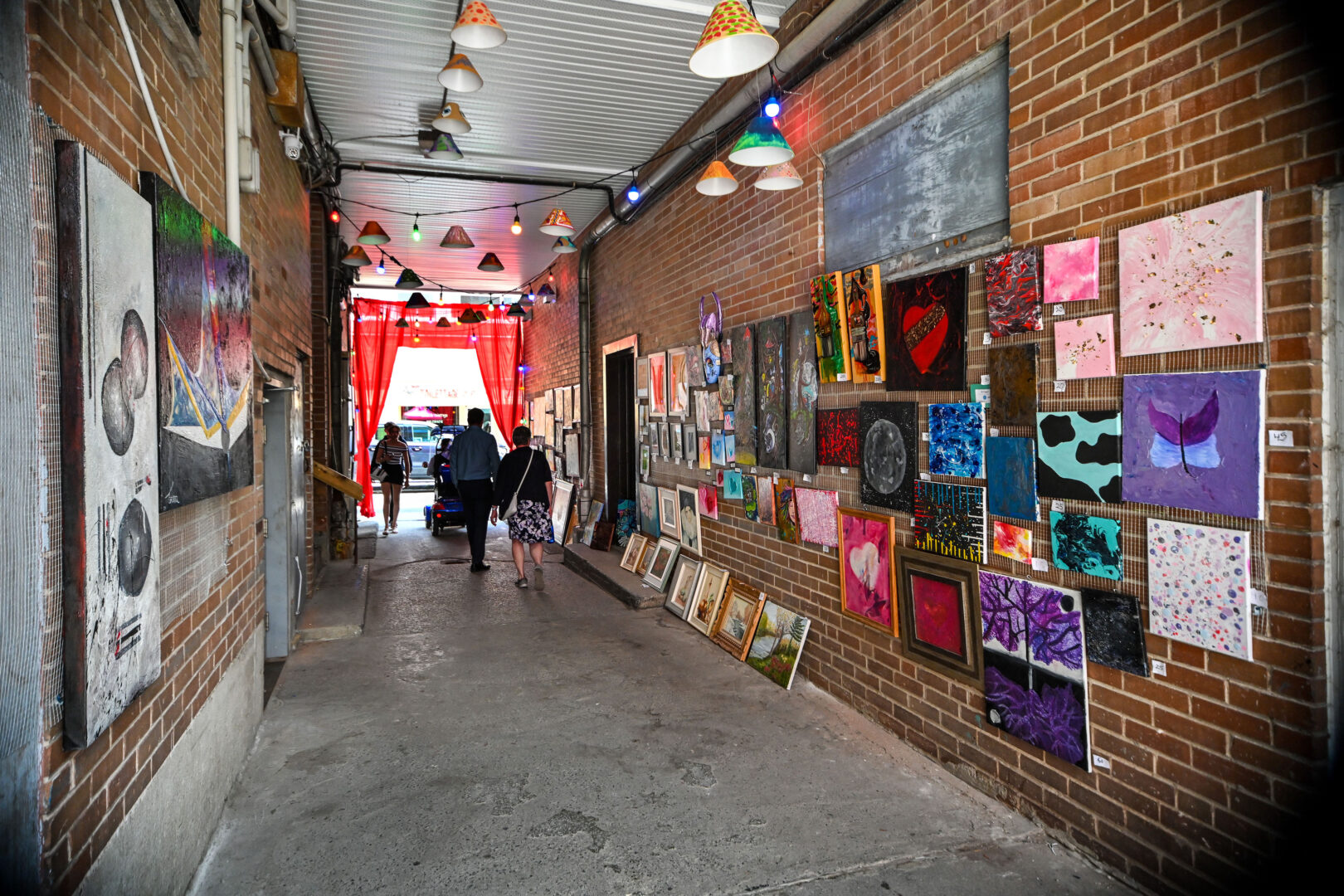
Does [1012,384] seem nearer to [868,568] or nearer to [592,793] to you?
[868,568]

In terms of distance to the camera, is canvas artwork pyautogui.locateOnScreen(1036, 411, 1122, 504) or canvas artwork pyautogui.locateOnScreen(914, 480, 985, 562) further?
canvas artwork pyautogui.locateOnScreen(914, 480, 985, 562)

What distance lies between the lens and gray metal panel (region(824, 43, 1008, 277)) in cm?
325

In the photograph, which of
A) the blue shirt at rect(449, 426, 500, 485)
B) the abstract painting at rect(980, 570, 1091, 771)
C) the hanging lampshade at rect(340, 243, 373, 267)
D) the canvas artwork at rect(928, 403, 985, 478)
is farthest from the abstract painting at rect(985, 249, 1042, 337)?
the hanging lampshade at rect(340, 243, 373, 267)

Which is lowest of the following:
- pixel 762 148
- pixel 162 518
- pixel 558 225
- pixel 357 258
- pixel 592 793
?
pixel 592 793

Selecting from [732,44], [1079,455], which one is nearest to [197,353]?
[732,44]

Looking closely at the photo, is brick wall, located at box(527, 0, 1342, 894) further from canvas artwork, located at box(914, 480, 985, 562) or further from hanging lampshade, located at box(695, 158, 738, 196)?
hanging lampshade, located at box(695, 158, 738, 196)

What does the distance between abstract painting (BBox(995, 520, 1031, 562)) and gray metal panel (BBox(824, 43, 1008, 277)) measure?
1210 mm

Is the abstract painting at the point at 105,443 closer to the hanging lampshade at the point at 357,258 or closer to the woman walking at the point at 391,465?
the hanging lampshade at the point at 357,258

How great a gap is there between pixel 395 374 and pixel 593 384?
27.2 ft

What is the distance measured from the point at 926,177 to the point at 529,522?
518 centimetres

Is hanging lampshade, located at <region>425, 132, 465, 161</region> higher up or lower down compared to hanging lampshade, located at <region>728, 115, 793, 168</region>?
higher up

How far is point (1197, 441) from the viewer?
2.38 metres

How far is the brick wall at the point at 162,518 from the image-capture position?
1666 mm

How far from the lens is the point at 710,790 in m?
3.35
